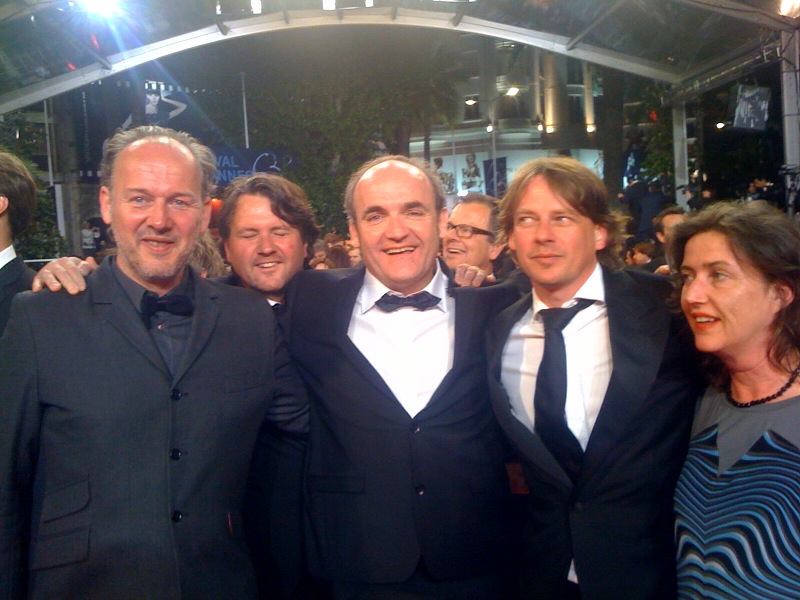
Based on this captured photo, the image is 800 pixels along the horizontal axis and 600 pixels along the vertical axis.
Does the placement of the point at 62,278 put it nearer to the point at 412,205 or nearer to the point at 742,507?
the point at 412,205

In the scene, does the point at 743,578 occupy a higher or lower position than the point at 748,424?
lower

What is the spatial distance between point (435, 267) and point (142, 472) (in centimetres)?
126

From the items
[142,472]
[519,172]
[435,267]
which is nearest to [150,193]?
[142,472]

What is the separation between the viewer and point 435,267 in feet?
8.82

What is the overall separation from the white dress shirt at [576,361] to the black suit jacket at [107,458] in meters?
0.97

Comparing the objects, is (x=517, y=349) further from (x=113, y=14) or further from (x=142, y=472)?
(x=113, y=14)

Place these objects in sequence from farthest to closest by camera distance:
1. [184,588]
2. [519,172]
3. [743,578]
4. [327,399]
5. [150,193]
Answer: [519,172], [327,399], [150,193], [184,588], [743,578]

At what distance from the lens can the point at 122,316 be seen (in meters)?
2.06

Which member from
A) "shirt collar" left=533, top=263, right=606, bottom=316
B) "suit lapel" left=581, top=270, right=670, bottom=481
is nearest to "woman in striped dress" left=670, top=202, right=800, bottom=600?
"suit lapel" left=581, top=270, right=670, bottom=481

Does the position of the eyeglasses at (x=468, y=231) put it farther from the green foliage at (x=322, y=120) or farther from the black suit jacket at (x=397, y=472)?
the green foliage at (x=322, y=120)

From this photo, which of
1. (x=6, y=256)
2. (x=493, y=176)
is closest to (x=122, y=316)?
(x=6, y=256)

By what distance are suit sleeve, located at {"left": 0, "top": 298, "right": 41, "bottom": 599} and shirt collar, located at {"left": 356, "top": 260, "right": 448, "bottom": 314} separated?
1104mm

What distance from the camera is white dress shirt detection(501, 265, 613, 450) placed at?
232 cm

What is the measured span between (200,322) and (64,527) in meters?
0.67
